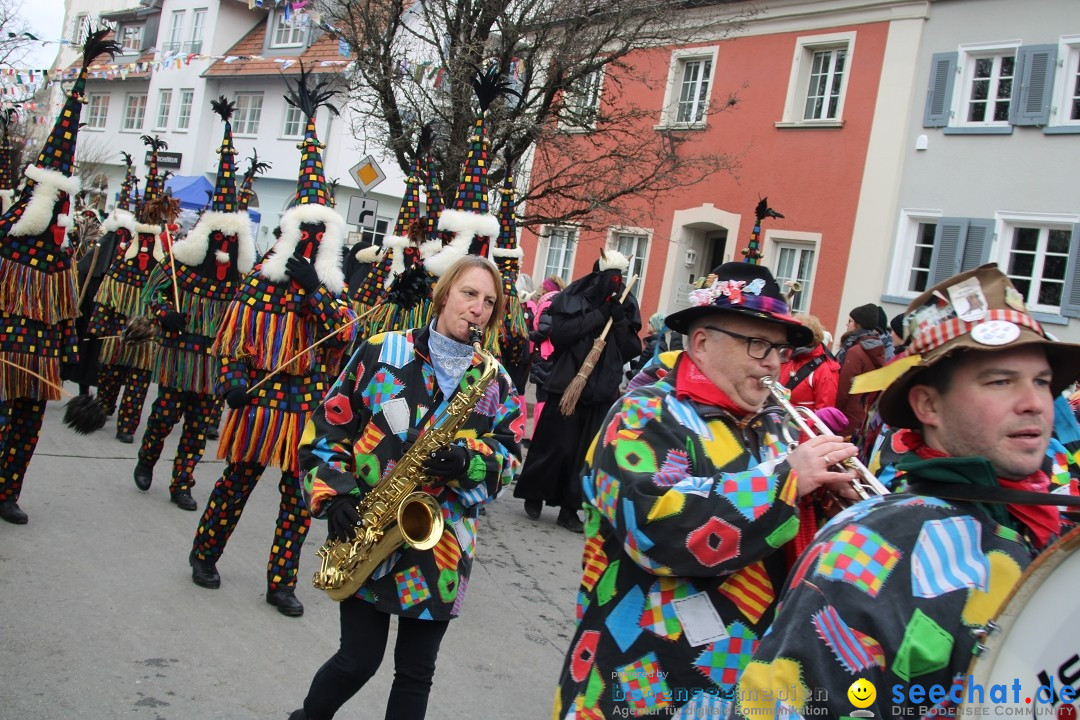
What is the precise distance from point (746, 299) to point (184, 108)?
3827 cm

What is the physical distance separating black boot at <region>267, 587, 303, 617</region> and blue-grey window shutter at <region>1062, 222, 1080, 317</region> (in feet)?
44.7

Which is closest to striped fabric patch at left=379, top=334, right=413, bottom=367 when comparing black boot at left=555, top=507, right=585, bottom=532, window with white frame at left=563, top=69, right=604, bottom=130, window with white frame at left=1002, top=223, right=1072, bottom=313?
black boot at left=555, top=507, right=585, bottom=532

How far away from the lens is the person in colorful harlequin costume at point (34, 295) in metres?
5.86

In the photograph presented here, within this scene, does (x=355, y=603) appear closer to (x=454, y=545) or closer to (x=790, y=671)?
(x=454, y=545)

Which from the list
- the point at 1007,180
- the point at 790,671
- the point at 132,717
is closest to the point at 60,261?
the point at 132,717

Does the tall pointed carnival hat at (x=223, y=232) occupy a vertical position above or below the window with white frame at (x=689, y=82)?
below

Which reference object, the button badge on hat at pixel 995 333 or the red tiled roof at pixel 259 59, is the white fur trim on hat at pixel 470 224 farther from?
the red tiled roof at pixel 259 59

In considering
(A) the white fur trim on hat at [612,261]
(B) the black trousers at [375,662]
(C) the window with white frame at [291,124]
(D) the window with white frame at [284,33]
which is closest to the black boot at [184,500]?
(A) the white fur trim on hat at [612,261]

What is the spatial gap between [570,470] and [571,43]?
6.65 metres

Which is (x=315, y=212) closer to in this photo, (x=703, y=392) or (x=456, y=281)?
(x=456, y=281)

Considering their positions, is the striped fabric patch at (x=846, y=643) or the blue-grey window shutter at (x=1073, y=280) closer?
the striped fabric patch at (x=846, y=643)

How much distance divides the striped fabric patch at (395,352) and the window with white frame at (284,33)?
32.1 metres

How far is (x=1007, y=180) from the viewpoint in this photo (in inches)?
627

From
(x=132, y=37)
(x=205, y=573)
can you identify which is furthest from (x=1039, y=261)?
(x=132, y=37)
